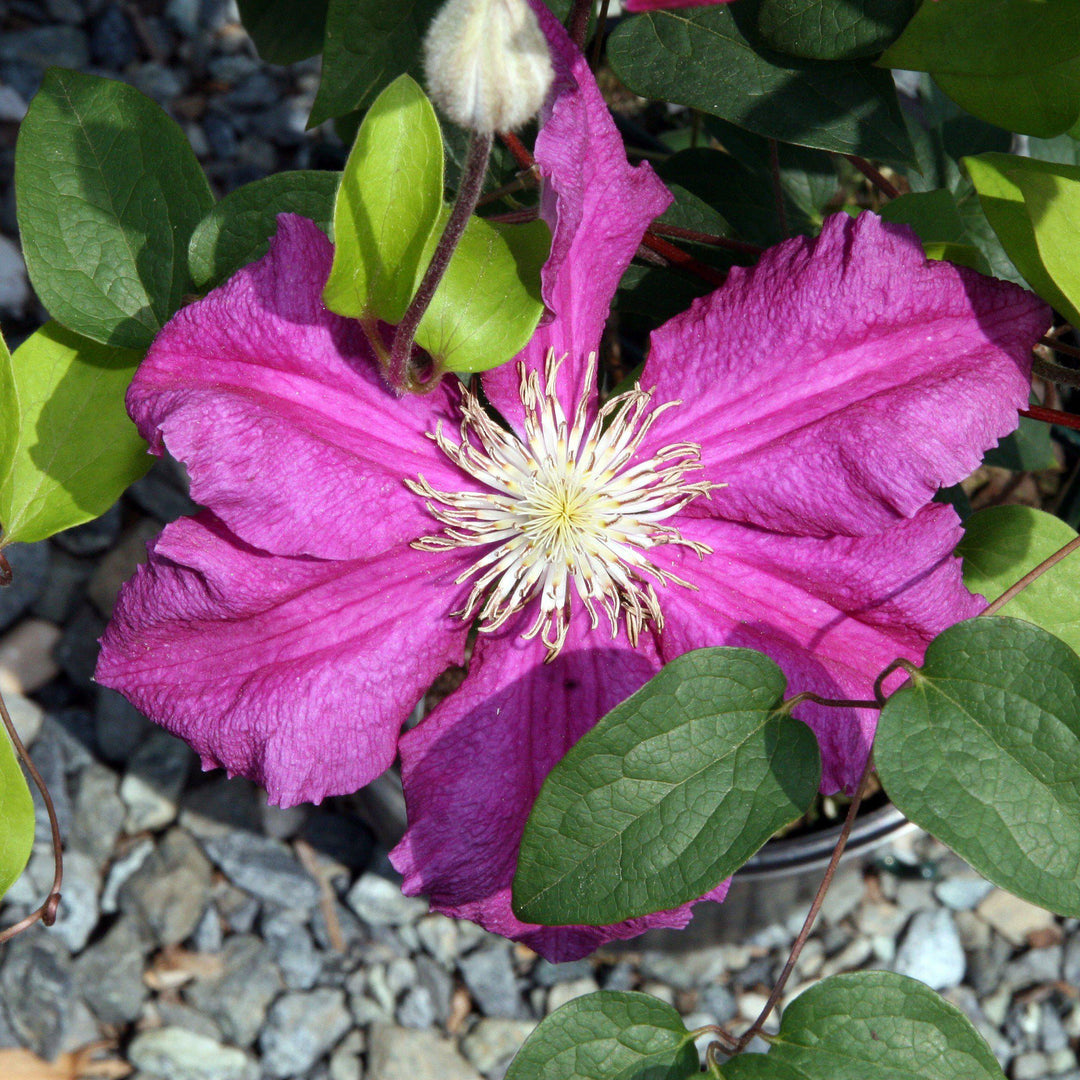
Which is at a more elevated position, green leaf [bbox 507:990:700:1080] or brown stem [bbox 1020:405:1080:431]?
brown stem [bbox 1020:405:1080:431]

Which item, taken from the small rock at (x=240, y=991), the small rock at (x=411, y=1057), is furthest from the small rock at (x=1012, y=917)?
the small rock at (x=240, y=991)

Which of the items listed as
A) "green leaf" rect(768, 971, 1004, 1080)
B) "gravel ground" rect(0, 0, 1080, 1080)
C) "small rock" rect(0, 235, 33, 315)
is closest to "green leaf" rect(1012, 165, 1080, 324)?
"green leaf" rect(768, 971, 1004, 1080)

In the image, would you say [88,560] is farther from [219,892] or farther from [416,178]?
[416,178]

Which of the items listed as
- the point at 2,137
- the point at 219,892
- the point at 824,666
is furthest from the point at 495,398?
the point at 2,137

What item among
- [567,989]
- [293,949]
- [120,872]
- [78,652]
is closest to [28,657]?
[78,652]

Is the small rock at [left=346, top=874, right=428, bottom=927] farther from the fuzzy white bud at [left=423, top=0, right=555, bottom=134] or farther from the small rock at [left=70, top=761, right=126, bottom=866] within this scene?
the fuzzy white bud at [left=423, top=0, right=555, bottom=134]

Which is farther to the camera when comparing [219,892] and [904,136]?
[219,892]
